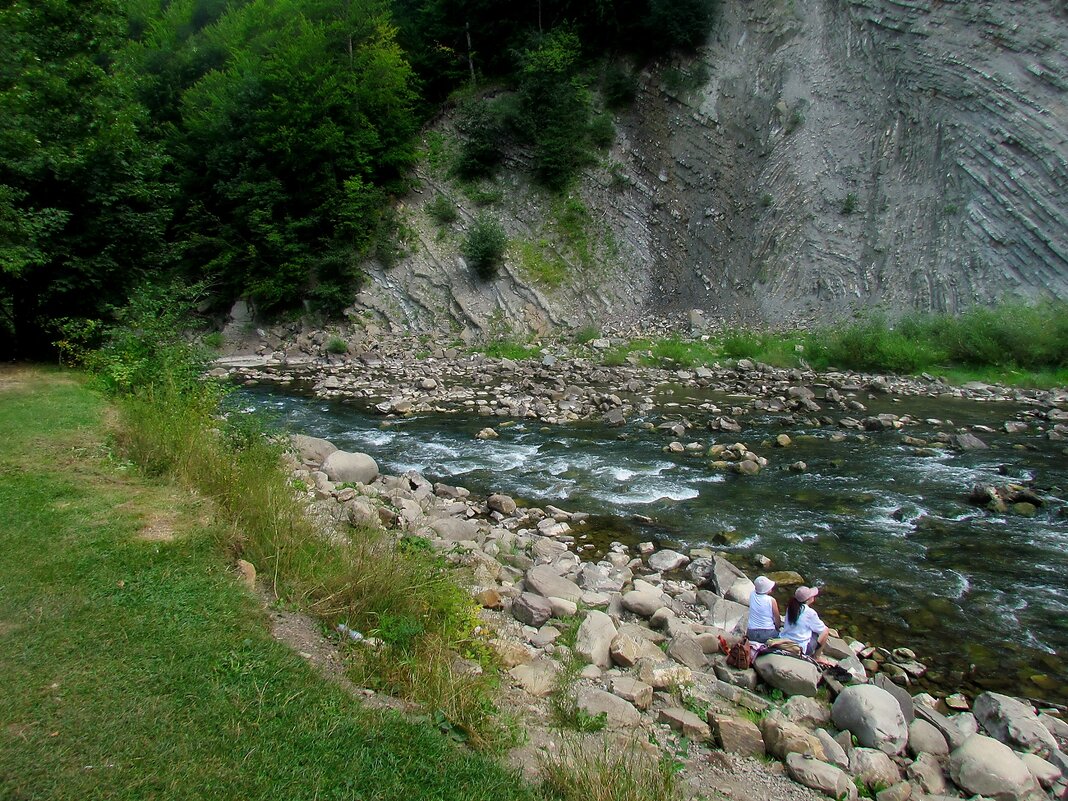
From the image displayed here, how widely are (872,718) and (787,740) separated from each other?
Result: 0.91m

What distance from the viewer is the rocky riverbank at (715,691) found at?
15.3 feet

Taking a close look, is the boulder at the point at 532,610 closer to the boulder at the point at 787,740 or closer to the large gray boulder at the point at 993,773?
the boulder at the point at 787,740

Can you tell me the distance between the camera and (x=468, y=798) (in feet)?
11.6

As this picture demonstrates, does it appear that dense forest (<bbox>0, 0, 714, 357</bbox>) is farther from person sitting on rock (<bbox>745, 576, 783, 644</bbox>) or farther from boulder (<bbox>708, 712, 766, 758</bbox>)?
boulder (<bbox>708, 712, 766, 758</bbox>)

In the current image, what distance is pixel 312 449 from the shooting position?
1254cm

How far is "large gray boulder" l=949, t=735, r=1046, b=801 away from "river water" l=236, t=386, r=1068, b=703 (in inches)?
59.8

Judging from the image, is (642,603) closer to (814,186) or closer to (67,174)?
(67,174)

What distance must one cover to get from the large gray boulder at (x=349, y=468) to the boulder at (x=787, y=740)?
7.86 meters

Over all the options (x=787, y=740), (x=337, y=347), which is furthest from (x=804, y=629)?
(x=337, y=347)

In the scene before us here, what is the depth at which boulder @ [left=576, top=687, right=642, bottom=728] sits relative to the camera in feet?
15.8

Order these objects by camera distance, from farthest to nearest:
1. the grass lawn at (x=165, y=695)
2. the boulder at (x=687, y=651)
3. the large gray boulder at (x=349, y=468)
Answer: the large gray boulder at (x=349, y=468)
the boulder at (x=687, y=651)
the grass lawn at (x=165, y=695)

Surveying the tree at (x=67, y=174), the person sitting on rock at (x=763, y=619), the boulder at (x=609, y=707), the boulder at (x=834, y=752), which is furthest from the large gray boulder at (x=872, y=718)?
the tree at (x=67, y=174)

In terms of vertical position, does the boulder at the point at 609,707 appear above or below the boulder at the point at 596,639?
above

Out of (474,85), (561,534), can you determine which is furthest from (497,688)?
(474,85)
